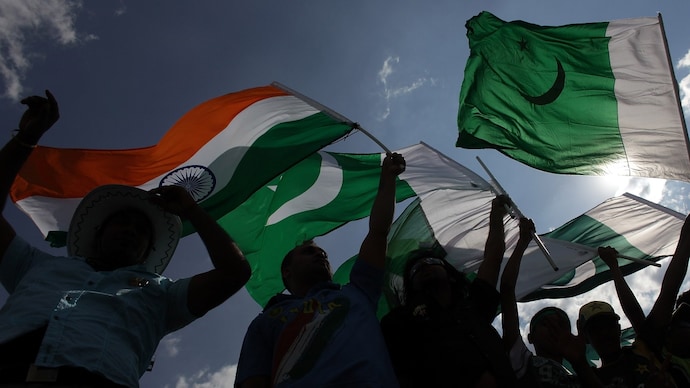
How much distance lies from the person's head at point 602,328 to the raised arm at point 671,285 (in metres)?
0.25

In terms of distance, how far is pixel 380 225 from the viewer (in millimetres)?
3176

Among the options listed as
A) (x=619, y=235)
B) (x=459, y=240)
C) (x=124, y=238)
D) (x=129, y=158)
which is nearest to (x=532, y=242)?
(x=459, y=240)

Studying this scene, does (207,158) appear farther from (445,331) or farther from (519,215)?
(445,331)

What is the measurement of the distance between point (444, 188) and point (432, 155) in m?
0.47

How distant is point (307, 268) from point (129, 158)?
2.93 meters

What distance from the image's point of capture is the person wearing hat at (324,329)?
8.10 feet

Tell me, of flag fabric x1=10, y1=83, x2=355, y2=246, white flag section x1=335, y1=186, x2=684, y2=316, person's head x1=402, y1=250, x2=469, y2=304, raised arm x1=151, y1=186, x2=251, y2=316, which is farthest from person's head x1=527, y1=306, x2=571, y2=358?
flag fabric x1=10, y1=83, x2=355, y2=246

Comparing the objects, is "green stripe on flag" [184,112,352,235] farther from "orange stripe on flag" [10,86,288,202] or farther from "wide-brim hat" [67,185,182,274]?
"wide-brim hat" [67,185,182,274]

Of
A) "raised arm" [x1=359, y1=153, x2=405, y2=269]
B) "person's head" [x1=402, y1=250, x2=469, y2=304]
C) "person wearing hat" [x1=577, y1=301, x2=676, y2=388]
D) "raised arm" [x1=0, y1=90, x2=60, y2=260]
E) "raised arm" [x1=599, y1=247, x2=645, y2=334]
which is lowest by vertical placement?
"person wearing hat" [x1=577, y1=301, x2=676, y2=388]

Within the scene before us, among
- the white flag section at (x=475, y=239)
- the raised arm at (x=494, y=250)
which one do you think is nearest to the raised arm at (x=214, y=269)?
the raised arm at (x=494, y=250)

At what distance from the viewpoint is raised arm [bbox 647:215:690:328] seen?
388cm

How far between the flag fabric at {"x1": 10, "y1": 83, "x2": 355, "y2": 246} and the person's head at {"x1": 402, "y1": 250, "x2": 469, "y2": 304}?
2224mm

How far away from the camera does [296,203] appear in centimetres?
610

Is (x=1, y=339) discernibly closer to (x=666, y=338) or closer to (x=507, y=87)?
(x=666, y=338)
